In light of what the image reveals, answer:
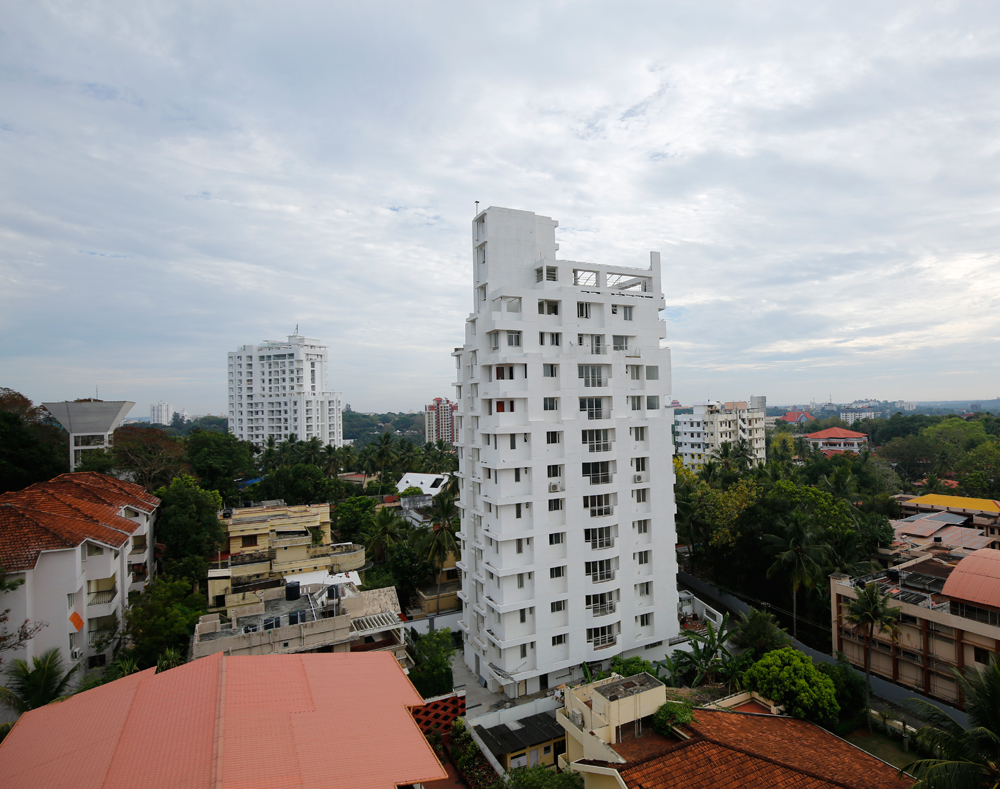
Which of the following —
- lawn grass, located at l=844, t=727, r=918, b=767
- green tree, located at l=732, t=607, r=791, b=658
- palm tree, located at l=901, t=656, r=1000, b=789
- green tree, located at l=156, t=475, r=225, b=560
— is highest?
green tree, located at l=156, t=475, r=225, b=560

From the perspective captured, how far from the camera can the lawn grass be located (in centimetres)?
2321

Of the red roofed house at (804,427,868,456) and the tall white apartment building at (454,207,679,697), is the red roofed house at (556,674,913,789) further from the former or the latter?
the red roofed house at (804,427,868,456)

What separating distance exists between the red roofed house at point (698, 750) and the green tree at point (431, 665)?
6819mm

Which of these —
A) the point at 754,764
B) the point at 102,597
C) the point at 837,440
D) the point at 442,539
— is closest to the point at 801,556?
the point at 754,764

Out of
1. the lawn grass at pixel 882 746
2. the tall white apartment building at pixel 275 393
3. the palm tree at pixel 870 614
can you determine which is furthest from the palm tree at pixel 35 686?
the tall white apartment building at pixel 275 393

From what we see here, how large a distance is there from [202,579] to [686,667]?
28.9 m

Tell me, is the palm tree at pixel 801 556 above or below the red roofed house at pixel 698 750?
above

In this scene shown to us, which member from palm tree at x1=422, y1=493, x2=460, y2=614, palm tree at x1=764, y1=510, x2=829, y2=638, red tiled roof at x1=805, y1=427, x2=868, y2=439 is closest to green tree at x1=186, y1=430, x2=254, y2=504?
palm tree at x1=422, y1=493, x2=460, y2=614

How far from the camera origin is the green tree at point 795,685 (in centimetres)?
2175

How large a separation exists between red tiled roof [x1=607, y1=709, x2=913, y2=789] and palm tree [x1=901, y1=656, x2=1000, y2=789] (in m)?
4.04

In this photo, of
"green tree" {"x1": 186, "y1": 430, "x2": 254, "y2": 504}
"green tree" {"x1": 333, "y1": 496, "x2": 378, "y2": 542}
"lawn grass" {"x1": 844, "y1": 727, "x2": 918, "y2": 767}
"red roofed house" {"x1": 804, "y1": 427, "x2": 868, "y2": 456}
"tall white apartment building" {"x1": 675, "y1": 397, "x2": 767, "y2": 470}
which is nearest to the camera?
"lawn grass" {"x1": 844, "y1": 727, "x2": 918, "y2": 767}

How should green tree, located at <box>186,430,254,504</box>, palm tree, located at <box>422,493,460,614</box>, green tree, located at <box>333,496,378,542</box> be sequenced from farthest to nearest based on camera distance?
green tree, located at <box>186,430,254,504</box> → green tree, located at <box>333,496,378,542</box> → palm tree, located at <box>422,493,460,614</box>

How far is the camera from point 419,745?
13523mm

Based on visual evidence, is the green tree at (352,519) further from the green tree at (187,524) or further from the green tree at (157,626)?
the green tree at (157,626)
